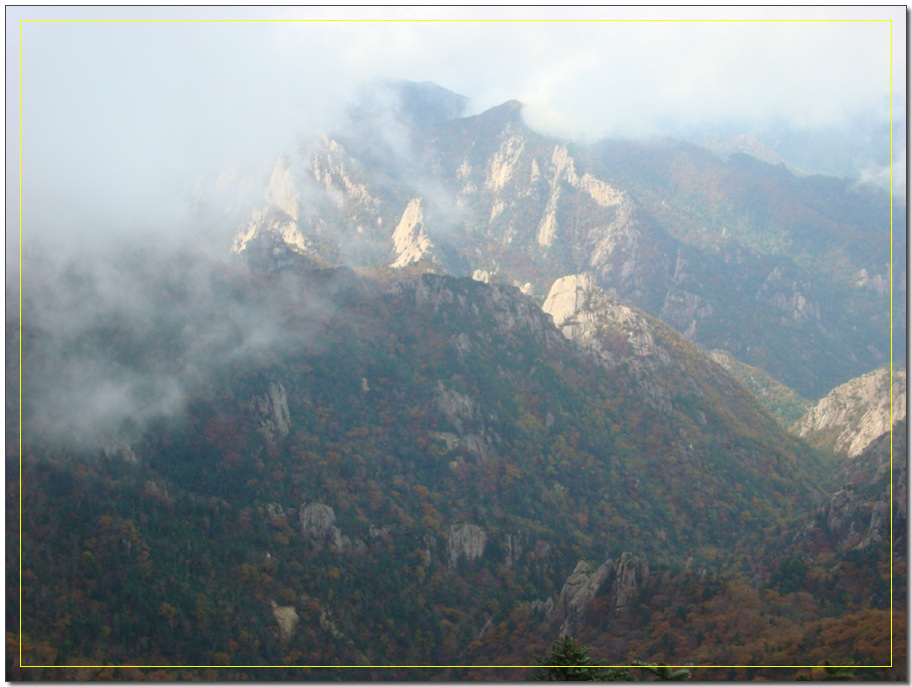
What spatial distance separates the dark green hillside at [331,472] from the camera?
42750mm

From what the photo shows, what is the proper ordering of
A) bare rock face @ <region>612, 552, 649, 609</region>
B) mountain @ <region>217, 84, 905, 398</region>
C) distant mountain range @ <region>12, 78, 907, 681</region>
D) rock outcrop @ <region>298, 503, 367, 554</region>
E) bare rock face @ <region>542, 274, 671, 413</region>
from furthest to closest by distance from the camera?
mountain @ <region>217, 84, 905, 398</region> → bare rock face @ <region>542, 274, 671, 413</region> → rock outcrop @ <region>298, 503, 367, 554</region> → bare rock face @ <region>612, 552, 649, 609</region> → distant mountain range @ <region>12, 78, 907, 681</region>

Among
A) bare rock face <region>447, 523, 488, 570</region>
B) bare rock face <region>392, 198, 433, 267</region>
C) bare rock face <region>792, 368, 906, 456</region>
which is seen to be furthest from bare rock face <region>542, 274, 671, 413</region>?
bare rock face <region>447, 523, 488, 570</region>

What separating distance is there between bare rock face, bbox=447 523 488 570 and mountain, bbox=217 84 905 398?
7808 centimetres

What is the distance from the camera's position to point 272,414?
6231 centimetres

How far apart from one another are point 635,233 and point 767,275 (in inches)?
1103

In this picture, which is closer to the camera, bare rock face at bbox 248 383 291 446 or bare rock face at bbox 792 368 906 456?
bare rock face at bbox 248 383 291 446

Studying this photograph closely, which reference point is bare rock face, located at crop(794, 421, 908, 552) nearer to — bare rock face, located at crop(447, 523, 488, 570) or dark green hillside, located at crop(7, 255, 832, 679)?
dark green hillside, located at crop(7, 255, 832, 679)

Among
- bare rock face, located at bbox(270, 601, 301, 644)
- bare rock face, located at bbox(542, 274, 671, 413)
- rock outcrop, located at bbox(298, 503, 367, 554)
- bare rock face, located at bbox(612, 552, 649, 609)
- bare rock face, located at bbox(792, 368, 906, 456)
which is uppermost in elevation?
bare rock face, located at bbox(542, 274, 671, 413)

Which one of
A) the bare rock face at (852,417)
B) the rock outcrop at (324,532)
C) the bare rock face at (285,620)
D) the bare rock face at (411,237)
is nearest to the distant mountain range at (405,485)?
the bare rock face at (285,620)

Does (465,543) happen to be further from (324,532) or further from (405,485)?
(324,532)

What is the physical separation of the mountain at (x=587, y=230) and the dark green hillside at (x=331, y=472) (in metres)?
54.0

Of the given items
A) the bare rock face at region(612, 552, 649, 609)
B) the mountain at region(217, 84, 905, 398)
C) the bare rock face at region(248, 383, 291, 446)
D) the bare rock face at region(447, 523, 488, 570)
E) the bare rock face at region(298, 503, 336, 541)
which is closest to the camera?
the bare rock face at region(612, 552, 649, 609)

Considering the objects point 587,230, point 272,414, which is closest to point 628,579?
point 272,414

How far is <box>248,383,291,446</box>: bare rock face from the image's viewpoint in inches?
2406
